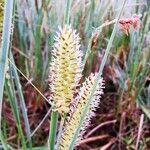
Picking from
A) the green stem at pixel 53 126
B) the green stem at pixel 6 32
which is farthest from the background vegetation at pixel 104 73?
the green stem at pixel 6 32

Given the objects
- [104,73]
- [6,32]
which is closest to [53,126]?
[6,32]

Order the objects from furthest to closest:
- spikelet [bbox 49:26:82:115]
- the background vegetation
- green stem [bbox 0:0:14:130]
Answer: the background vegetation < spikelet [bbox 49:26:82:115] < green stem [bbox 0:0:14:130]

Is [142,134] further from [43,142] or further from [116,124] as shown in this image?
[43,142]

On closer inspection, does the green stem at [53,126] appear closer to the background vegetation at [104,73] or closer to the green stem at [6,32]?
the green stem at [6,32]

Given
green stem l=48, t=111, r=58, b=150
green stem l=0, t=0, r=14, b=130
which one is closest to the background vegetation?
green stem l=48, t=111, r=58, b=150

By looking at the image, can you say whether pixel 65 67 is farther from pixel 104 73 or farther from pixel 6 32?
pixel 104 73

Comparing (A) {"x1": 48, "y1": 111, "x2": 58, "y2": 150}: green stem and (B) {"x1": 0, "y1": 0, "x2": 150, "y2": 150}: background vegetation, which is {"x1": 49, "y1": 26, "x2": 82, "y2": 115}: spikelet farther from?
(B) {"x1": 0, "y1": 0, "x2": 150, "y2": 150}: background vegetation
